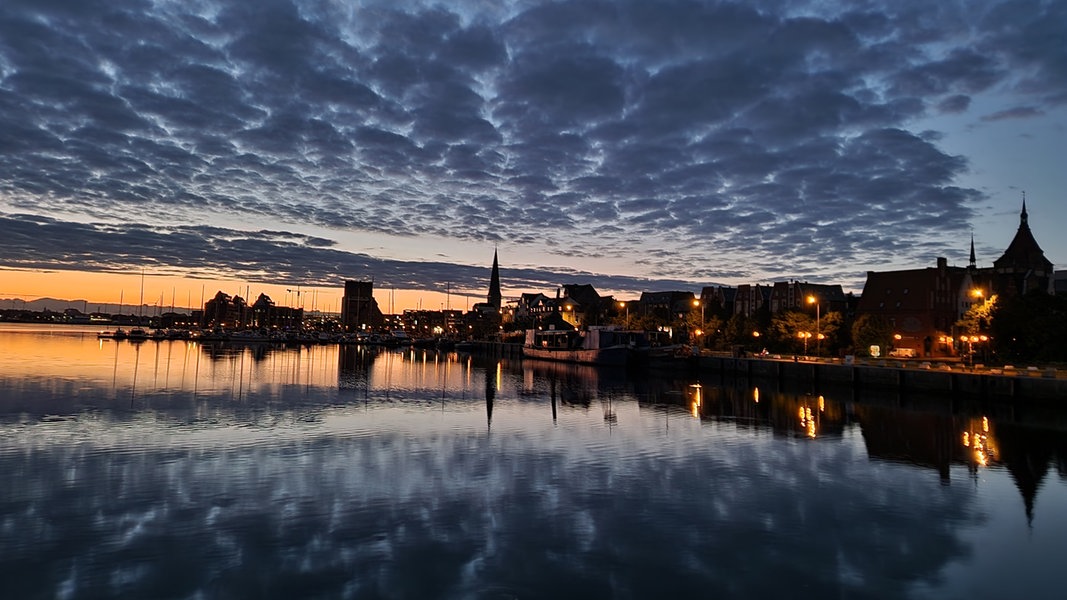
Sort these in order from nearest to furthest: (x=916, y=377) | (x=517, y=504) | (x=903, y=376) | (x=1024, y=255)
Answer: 1. (x=517, y=504)
2. (x=916, y=377)
3. (x=903, y=376)
4. (x=1024, y=255)

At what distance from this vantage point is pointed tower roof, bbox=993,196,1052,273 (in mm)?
130875

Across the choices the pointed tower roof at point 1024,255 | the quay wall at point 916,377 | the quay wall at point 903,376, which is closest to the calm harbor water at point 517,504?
the quay wall at point 916,377

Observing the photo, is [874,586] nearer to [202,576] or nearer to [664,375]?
[202,576]

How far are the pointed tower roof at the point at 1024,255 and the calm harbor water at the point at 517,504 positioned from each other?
110 metres

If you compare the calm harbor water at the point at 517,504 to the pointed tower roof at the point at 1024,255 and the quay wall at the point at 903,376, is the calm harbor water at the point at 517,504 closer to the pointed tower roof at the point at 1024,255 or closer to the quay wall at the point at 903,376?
the quay wall at the point at 903,376

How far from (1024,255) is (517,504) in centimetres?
14936

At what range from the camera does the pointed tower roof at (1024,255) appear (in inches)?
5153

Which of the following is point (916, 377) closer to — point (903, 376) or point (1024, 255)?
point (903, 376)

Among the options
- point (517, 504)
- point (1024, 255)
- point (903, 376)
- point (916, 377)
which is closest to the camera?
point (517, 504)

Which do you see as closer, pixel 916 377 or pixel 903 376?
pixel 916 377

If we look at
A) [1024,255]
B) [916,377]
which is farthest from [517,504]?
[1024,255]

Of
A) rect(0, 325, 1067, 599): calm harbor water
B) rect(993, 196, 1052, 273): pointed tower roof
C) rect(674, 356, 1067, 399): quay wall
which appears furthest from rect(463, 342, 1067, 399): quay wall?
rect(993, 196, 1052, 273): pointed tower roof

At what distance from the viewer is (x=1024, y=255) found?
433ft

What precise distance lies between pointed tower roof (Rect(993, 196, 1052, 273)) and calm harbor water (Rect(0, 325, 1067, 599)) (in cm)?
10970
